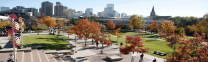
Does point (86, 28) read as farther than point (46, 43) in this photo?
Yes

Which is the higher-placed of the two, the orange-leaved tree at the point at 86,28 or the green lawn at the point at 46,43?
the orange-leaved tree at the point at 86,28

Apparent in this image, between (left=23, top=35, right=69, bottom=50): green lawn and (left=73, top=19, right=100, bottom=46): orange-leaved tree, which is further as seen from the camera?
(left=73, top=19, right=100, bottom=46): orange-leaved tree

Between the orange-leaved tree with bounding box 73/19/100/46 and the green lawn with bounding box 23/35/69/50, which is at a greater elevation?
the orange-leaved tree with bounding box 73/19/100/46

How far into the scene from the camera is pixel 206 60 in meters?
7.96

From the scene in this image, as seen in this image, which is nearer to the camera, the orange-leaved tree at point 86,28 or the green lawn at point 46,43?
the green lawn at point 46,43

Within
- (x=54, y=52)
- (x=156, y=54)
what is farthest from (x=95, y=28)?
(x=156, y=54)

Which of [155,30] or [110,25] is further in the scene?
[110,25]

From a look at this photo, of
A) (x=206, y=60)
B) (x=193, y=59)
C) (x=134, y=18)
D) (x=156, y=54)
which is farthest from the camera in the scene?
(x=134, y=18)

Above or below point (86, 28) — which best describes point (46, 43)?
below

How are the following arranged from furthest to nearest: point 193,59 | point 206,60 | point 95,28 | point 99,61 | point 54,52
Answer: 1. point 95,28
2. point 54,52
3. point 99,61
4. point 193,59
5. point 206,60

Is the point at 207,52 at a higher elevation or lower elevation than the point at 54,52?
higher

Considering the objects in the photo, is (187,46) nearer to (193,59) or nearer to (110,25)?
(193,59)

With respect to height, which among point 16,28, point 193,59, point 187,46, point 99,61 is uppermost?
point 16,28

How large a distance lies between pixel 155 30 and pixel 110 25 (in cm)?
2189
